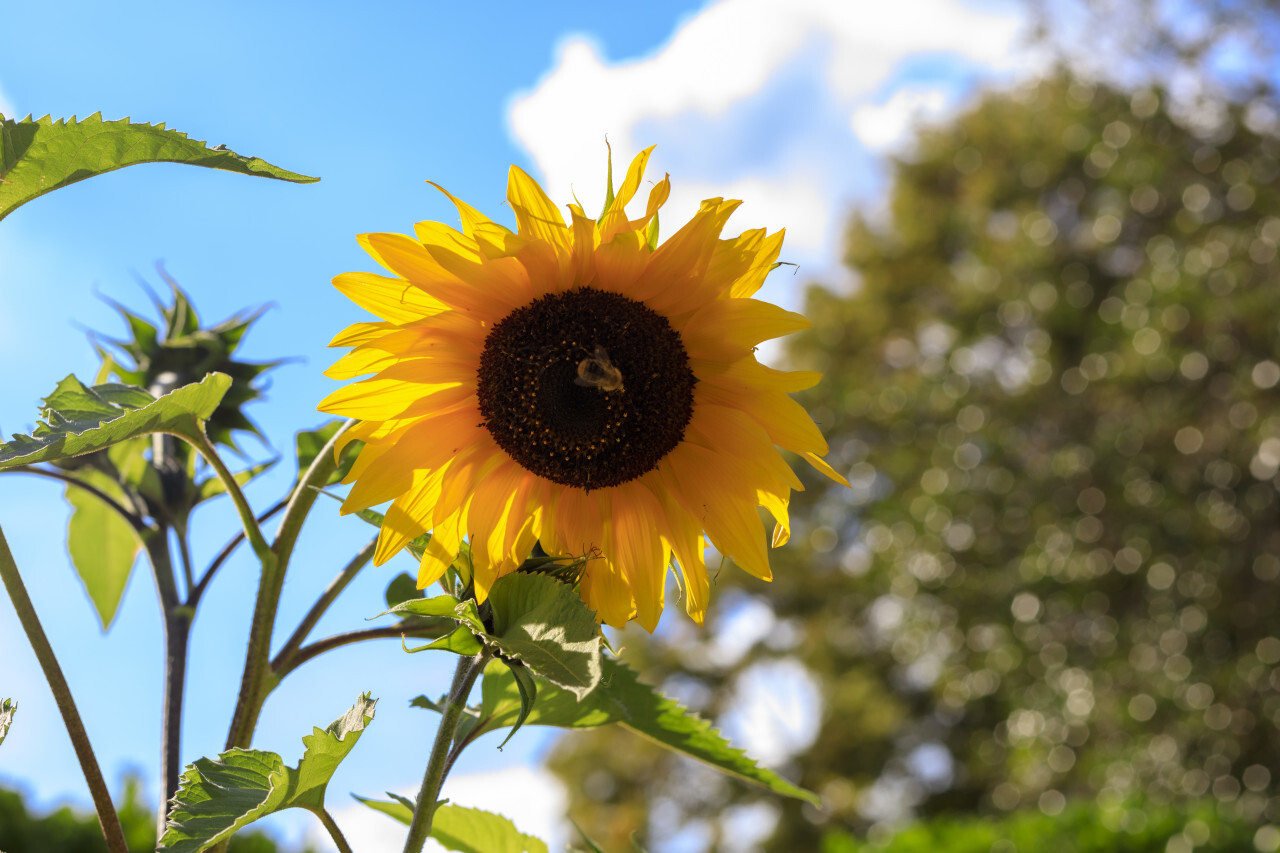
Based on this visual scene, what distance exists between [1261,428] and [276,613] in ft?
28.5

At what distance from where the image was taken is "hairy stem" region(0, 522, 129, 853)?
0.66 m

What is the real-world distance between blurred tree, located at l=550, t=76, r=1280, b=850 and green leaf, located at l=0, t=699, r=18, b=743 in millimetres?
8674

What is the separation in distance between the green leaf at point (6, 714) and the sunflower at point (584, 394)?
0.75 ft

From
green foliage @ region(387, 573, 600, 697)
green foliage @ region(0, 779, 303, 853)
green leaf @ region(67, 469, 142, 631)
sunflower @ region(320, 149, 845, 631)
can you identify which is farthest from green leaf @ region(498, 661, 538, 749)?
green foliage @ region(0, 779, 303, 853)

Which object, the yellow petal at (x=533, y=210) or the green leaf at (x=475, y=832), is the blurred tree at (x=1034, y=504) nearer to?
the green leaf at (x=475, y=832)

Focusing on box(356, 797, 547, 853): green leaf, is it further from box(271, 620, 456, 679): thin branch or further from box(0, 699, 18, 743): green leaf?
box(0, 699, 18, 743): green leaf

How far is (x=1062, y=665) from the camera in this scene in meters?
8.73

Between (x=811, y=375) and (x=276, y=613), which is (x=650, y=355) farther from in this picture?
(x=276, y=613)

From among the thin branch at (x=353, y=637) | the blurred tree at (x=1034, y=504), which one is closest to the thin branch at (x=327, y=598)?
the thin branch at (x=353, y=637)

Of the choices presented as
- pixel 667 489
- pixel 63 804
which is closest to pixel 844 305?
pixel 63 804

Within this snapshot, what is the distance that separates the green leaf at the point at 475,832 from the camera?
2.86 feet

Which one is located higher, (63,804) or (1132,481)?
(1132,481)

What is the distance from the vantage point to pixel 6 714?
60 centimetres

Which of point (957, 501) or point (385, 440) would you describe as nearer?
point (385, 440)
